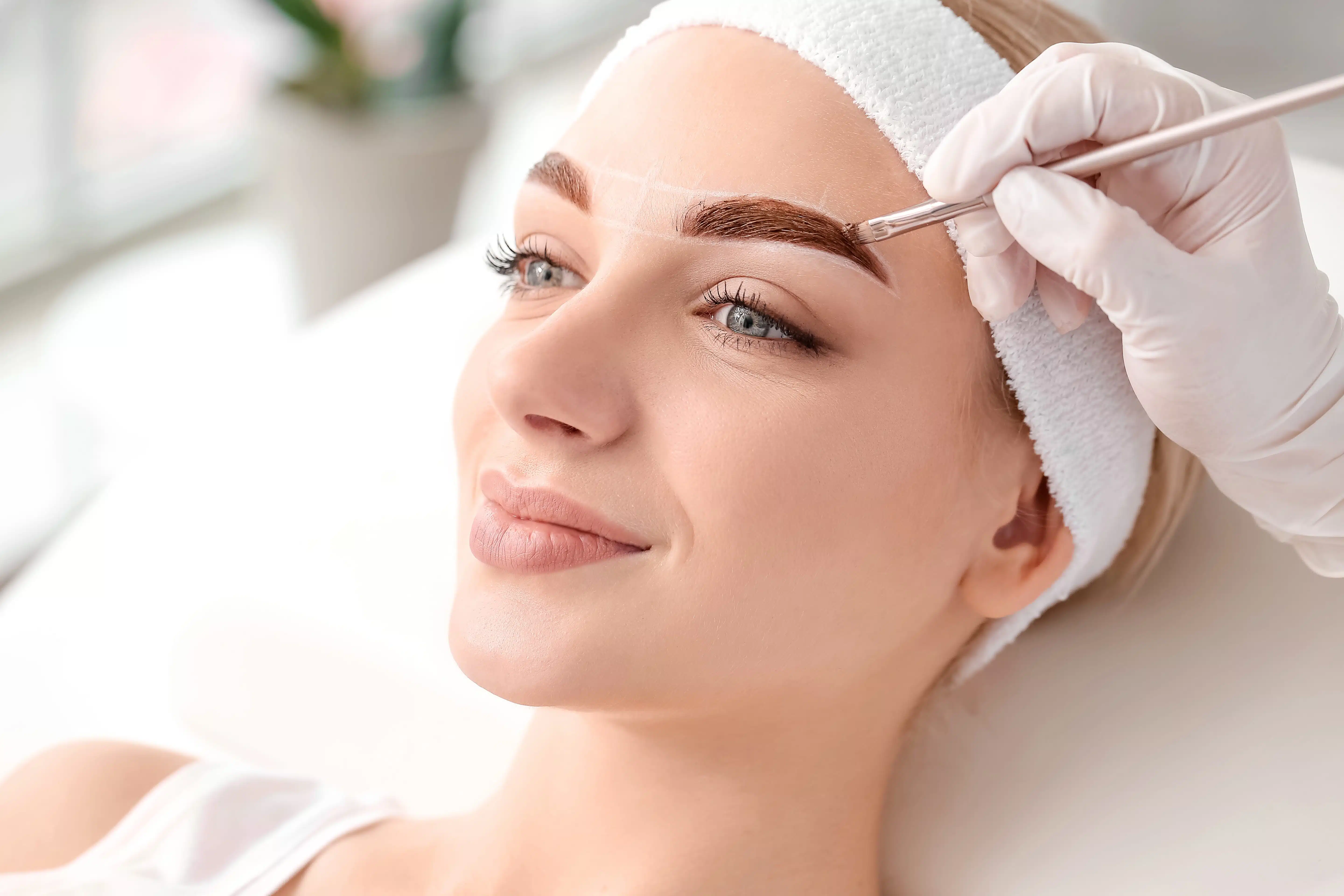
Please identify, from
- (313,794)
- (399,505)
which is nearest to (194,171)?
(399,505)

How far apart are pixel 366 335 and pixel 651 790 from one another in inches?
39.1

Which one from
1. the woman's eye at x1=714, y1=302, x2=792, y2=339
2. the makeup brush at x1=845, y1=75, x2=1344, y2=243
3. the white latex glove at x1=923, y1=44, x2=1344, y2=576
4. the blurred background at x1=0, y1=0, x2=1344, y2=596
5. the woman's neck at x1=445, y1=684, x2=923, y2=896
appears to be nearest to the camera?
the makeup brush at x1=845, y1=75, x2=1344, y2=243

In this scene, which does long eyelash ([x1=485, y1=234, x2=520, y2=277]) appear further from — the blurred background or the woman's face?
the blurred background

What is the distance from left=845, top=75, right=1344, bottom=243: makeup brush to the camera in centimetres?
81

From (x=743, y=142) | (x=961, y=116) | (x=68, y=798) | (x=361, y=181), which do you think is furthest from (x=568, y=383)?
(x=361, y=181)

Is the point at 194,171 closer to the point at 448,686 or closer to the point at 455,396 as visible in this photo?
the point at 448,686

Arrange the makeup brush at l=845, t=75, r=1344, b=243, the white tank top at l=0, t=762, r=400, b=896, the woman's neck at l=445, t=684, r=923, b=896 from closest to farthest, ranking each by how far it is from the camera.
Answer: the makeup brush at l=845, t=75, r=1344, b=243, the woman's neck at l=445, t=684, r=923, b=896, the white tank top at l=0, t=762, r=400, b=896

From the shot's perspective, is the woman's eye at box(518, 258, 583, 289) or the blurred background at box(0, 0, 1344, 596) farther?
the blurred background at box(0, 0, 1344, 596)

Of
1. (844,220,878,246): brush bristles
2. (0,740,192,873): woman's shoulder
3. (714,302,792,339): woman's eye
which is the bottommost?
(0,740,192,873): woman's shoulder

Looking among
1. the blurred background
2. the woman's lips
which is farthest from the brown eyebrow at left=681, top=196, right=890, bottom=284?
the blurred background

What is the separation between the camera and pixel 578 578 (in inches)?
40.2

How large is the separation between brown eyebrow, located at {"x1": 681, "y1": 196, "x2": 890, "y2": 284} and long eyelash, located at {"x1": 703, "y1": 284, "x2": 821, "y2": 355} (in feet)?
0.14

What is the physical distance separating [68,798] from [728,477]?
0.79 meters

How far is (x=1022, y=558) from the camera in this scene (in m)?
1.17
